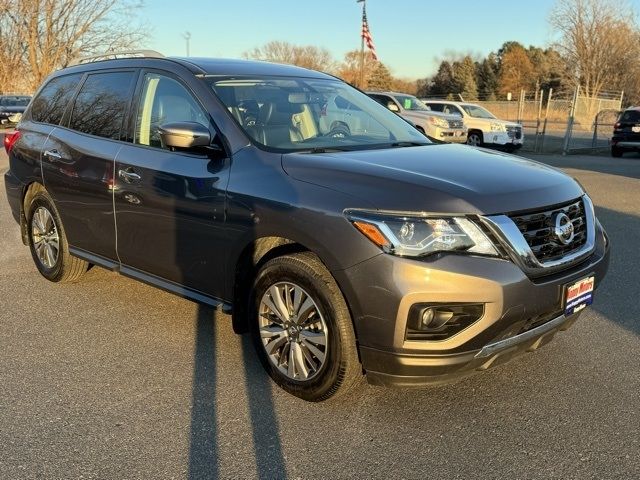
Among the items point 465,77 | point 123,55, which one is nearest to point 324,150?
point 123,55

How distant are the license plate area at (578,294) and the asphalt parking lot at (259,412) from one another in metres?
0.53

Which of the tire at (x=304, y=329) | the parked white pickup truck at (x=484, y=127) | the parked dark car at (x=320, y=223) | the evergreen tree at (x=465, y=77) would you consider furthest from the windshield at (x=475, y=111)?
the evergreen tree at (x=465, y=77)

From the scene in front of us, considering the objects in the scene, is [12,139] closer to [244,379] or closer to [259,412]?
[244,379]

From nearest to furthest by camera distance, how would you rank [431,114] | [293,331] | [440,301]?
1. [440,301]
2. [293,331]
3. [431,114]

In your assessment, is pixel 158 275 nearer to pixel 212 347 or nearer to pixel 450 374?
pixel 212 347

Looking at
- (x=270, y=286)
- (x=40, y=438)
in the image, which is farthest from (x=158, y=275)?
(x=40, y=438)

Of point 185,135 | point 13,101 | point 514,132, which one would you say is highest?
point 185,135

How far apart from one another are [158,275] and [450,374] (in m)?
2.16

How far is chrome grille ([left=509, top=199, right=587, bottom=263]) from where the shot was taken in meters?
3.01

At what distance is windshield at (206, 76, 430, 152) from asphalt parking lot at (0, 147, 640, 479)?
1426 millimetres

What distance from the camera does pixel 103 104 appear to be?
4.73 metres

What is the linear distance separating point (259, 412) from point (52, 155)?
9.92 feet

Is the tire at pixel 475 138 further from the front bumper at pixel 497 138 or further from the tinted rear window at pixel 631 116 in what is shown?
the tinted rear window at pixel 631 116

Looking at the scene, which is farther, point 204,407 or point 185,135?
point 185,135
